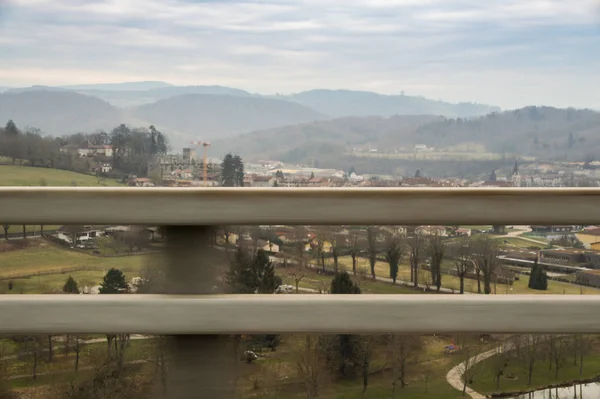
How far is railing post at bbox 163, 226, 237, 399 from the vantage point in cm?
159

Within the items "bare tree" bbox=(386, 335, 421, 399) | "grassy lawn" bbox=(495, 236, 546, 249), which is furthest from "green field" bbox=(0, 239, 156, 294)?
"grassy lawn" bbox=(495, 236, 546, 249)

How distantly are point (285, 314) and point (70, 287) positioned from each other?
0.53 m

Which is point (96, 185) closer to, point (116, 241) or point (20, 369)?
point (116, 241)

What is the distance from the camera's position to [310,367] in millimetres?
1646

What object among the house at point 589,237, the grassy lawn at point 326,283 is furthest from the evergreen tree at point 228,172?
the house at point 589,237

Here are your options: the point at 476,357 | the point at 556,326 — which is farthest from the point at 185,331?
the point at 556,326

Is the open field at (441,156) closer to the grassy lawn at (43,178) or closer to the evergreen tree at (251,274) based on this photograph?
the evergreen tree at (251,274)

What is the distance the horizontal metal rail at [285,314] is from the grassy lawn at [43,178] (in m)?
0.28

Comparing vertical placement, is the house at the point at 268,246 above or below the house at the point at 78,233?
below

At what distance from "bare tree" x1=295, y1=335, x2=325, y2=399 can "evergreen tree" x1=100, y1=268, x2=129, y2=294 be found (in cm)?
45

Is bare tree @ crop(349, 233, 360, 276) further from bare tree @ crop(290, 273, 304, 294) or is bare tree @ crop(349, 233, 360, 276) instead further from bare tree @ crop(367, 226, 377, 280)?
bare tree @ crop(290, 273, 304, 294)

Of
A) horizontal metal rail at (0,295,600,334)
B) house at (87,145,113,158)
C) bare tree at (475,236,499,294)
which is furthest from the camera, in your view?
house at (87,145,113,158)

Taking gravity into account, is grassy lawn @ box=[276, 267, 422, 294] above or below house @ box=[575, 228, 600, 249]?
below

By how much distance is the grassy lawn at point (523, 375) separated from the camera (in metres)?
1.65
